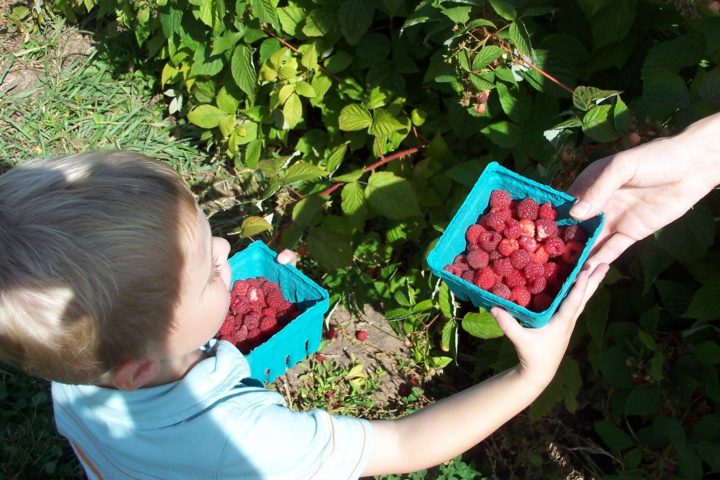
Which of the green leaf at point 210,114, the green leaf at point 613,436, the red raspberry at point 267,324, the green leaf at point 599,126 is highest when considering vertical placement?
the green leaf at point 599,126

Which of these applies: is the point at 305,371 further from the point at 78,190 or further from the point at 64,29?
the point at 64,29

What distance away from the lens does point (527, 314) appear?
4.96ft

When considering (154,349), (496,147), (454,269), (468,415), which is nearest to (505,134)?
(496,147)

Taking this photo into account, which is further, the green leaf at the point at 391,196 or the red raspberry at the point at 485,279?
the green leaf at the point at 391,196

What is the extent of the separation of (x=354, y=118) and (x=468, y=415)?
1.24m

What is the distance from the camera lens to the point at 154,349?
135 centimetres

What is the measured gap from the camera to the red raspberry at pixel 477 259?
174 cm

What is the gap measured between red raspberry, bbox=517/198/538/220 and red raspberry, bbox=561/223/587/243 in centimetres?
9

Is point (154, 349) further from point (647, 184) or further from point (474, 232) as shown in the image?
point (647, 184)

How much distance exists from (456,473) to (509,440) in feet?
0.70

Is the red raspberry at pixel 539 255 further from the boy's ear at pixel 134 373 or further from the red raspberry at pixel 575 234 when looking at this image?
the boy's ear at pixel 134 373

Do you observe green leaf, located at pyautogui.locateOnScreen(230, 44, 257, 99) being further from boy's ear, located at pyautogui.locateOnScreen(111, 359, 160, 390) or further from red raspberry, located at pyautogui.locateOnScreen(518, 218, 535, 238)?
boy's ear, located at pyautogui.locateOnScreen(111, 359, 160, 390)

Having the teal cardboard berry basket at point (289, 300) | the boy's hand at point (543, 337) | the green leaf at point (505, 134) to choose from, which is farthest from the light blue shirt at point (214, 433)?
the green leaf at point (505, 134)

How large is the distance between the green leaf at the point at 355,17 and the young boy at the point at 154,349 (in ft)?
3.31
